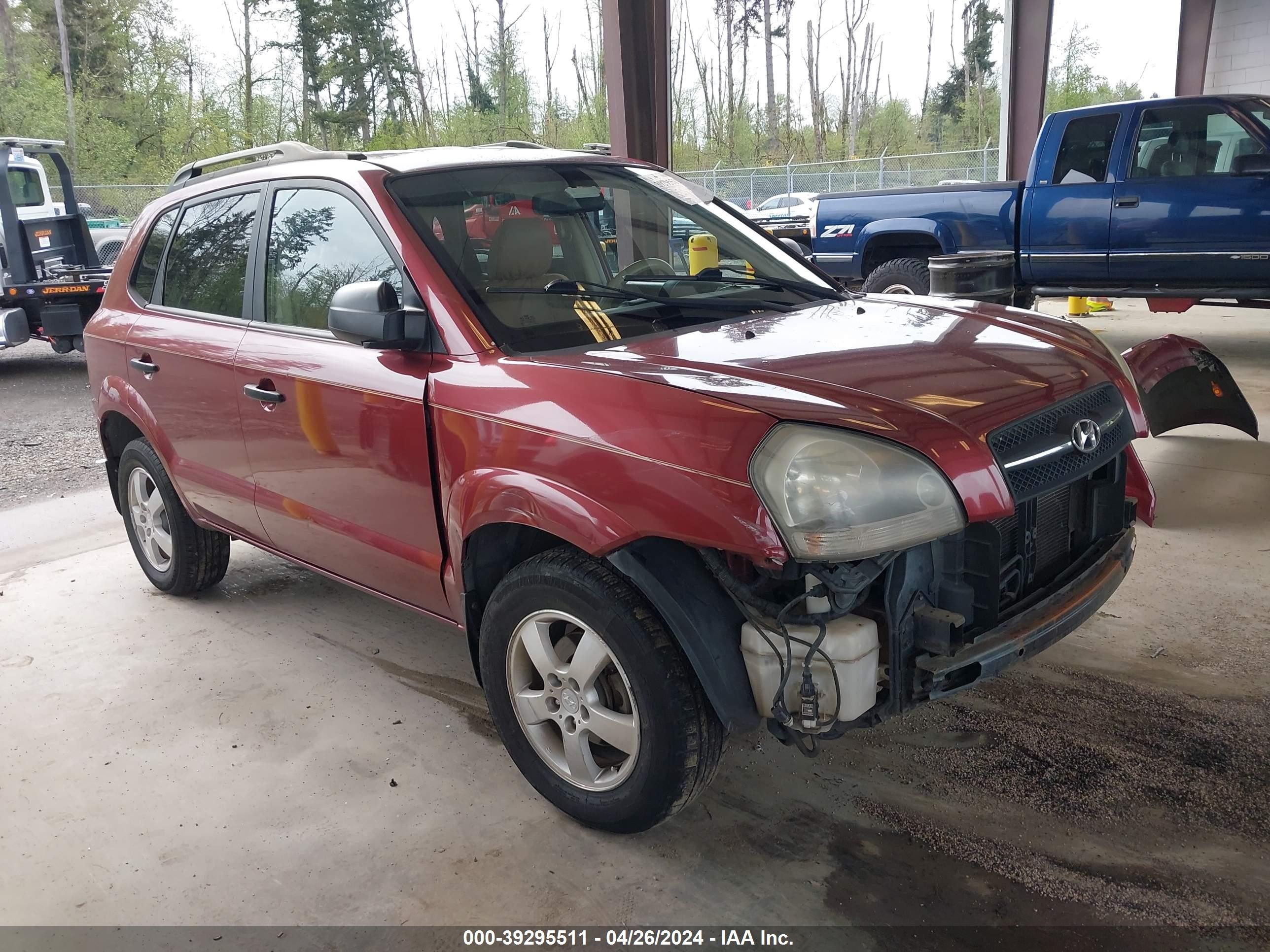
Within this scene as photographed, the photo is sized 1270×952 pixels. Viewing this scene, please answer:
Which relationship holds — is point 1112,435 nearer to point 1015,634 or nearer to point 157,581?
point 1015,634

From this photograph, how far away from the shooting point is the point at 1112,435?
8.38 feet

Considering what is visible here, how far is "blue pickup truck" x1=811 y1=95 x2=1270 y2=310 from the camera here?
7.74 metres

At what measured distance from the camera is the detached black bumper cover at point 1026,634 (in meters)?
2.18

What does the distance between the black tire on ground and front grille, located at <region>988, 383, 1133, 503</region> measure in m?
3.23

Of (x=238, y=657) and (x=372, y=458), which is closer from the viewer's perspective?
(x=372, y=458)

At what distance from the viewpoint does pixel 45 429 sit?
8477 mm

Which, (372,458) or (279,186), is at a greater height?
(279,186)

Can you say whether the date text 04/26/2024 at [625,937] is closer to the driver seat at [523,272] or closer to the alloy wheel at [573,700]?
the alloy wheel at [573,700]

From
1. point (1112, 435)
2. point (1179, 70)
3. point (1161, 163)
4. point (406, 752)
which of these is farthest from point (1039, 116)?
point (406, 752)

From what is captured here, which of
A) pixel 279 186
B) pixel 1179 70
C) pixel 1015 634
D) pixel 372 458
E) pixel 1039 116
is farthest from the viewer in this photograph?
pixel 1179 70

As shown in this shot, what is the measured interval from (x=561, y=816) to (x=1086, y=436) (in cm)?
167

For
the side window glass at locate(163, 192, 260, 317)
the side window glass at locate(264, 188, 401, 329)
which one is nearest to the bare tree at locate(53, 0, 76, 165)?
the side window glass at locate(163, 192, 260, 317)

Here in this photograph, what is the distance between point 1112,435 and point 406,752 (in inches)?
87.1

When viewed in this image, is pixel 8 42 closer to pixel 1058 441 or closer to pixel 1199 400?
pixel 1199 400
